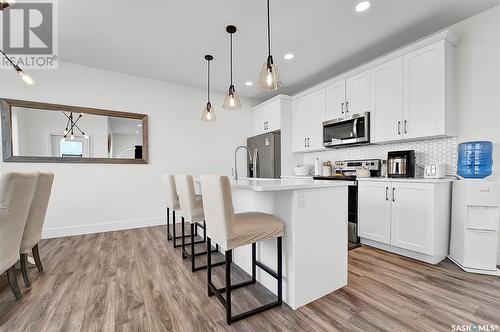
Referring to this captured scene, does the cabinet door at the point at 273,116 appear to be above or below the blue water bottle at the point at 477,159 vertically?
above

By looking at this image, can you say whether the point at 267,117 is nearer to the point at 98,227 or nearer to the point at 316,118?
the point at 316,118

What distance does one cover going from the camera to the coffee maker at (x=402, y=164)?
9.19 ft

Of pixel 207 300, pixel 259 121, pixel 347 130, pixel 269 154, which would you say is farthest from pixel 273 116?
pixel 207 300

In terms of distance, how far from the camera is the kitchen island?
5.32ft

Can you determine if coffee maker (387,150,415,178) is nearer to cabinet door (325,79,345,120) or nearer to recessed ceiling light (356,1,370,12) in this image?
cabinet door (325,79,345,120)

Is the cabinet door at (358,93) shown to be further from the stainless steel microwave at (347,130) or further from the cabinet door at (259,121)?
the cabinet door at (259,121)

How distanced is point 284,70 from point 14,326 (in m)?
4.32

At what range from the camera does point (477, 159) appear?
7.47ft

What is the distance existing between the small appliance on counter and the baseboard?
Result: 4254 millimetres

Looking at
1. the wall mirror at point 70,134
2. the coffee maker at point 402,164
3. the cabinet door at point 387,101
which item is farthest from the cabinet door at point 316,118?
the wall mirror at point 70,134

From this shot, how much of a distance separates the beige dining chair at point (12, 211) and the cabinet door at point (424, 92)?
3899 mm

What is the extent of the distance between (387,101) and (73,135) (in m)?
4.82

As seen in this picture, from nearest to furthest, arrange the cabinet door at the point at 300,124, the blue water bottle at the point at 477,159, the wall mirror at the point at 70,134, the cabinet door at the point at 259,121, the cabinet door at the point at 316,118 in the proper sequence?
the blue water bottle at the point at 477,159 → the wall mirror at the point at 70,134 → the cabinet door at the point at 316,118 → the cabinet door at the point at 300,124 → the cabinet door at the point at 259,121

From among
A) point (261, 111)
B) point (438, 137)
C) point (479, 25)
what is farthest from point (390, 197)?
point (261, 111)
